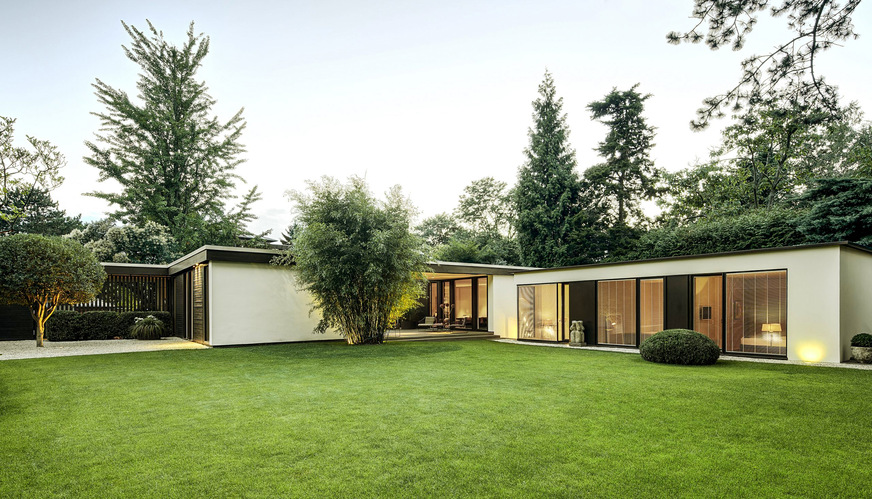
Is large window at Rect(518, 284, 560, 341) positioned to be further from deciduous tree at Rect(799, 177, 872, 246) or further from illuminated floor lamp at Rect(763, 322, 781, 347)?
deciduous tree at Rect(799, 177, 872, 246)

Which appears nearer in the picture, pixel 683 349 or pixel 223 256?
pixel 683 349

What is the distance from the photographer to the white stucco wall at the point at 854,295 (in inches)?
372

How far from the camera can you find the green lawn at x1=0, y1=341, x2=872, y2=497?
317 cm

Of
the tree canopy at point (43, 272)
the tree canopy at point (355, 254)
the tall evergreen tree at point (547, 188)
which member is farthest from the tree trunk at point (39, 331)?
the tall evergreen tree at point (547, 188)

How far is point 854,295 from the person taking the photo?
9883 millimetres

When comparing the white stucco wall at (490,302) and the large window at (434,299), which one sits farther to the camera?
the large window at (434,299)

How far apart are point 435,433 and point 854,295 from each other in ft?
34.2

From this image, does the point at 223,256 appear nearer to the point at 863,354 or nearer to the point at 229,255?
the point at 229,255

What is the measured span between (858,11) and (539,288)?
11.2 metres

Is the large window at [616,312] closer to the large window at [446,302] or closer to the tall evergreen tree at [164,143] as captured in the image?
the large window at [446,302]

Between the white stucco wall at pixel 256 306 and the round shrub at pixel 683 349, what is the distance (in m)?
A: 9.43

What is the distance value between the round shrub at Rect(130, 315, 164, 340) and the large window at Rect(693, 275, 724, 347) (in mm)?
15776

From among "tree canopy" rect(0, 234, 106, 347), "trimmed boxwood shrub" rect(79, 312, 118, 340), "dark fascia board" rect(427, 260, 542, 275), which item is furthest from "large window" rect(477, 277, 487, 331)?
"trimmed boxwood shrub" rect(79, 312, 118, 340)

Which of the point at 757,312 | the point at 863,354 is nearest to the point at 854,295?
the point at 863,354
